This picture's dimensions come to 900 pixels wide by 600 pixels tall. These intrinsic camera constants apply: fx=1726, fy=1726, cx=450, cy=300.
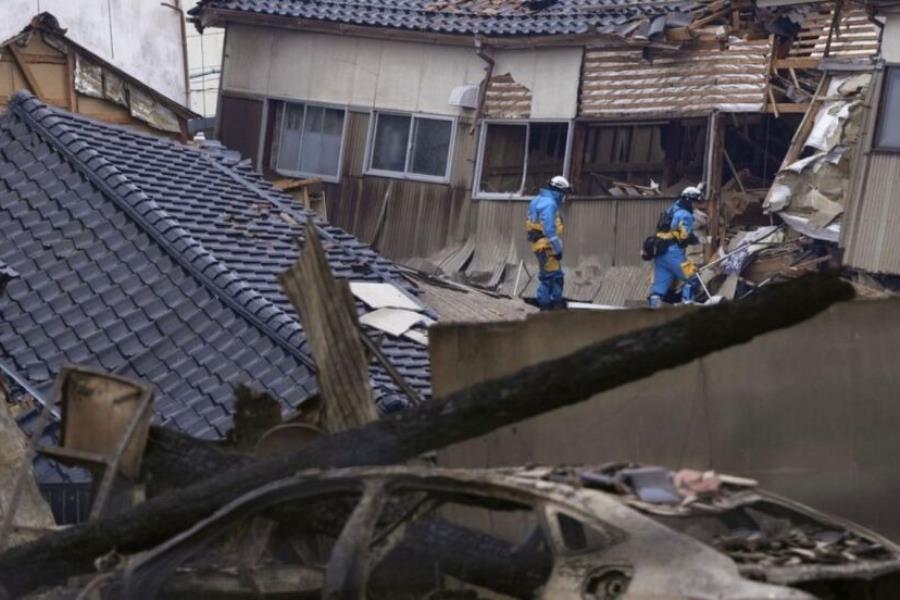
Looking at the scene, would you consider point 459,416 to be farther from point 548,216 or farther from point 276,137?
point 276,137

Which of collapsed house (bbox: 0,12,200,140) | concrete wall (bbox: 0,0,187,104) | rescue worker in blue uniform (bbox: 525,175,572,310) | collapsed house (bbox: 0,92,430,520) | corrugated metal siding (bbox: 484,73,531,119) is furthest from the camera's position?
concrete wall (bbox: 0,0,187,104)

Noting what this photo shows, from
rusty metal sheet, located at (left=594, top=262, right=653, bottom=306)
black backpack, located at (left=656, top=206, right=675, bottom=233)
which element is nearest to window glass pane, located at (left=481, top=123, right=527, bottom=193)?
rusty metal sheet, located at (left=594, top=262, right=653, bottom=306)

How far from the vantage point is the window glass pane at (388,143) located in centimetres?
2472

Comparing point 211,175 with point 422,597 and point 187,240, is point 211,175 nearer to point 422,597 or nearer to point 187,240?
point 187,240

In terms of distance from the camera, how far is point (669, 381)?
349 inches

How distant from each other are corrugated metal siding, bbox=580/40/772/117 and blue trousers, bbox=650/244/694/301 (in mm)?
3080

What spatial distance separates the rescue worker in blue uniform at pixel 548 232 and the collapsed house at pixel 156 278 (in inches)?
131

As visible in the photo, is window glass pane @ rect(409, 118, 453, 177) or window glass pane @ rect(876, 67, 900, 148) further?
window glass pane @ rect(409, 118, 453, 177)

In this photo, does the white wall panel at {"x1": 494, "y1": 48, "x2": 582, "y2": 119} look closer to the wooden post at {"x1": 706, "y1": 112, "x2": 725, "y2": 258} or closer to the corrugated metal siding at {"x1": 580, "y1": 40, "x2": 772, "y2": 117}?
the corrugated metal siding at {"x1": 580, "y1": 40, "x2": 772, "y2": 117}

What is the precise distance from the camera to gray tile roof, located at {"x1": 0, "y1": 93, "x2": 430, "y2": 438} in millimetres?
12914

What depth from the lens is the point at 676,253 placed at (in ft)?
64.8

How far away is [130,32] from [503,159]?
7.15m

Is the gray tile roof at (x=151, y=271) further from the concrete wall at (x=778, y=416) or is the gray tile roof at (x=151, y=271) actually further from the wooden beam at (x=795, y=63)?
the wooden beam at (x=795, y=63)

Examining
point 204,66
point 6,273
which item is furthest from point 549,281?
point 204,66
